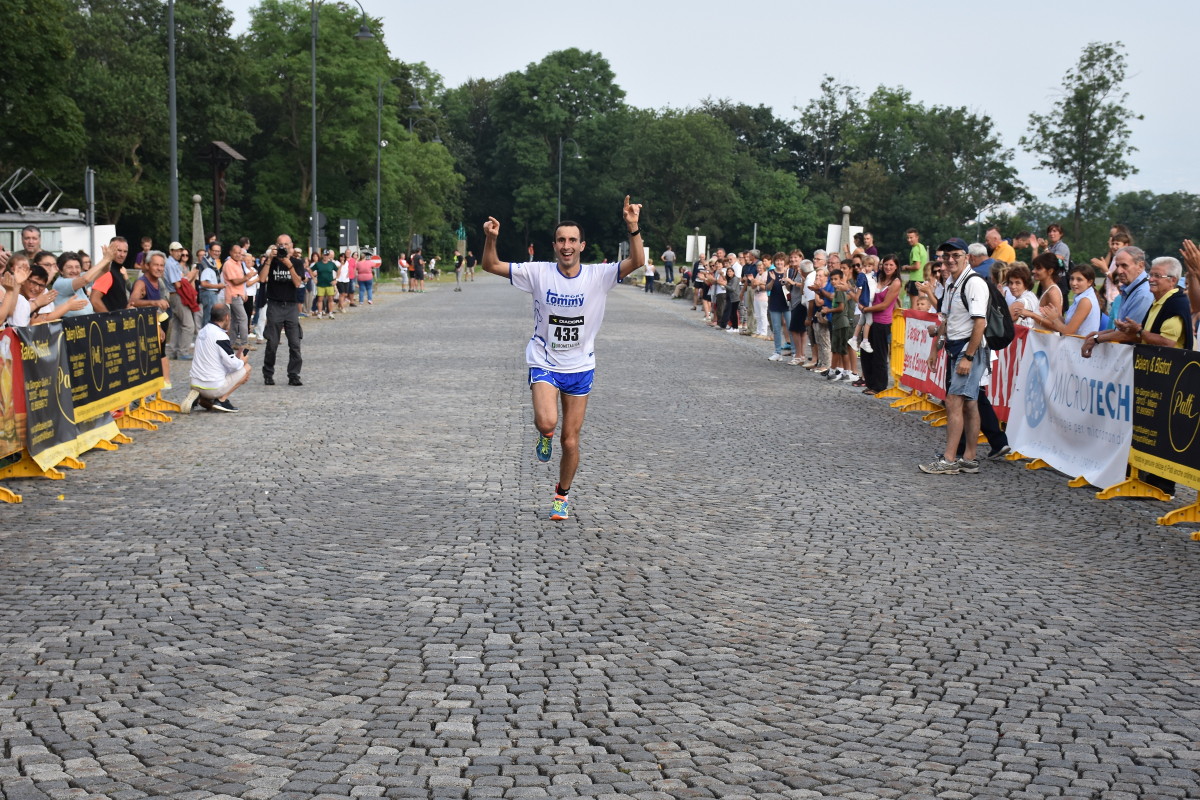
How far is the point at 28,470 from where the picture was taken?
412 inches

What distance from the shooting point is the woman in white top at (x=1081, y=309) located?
11859 millimetres

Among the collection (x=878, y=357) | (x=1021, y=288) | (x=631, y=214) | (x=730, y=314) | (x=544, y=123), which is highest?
(x=544, y=123)

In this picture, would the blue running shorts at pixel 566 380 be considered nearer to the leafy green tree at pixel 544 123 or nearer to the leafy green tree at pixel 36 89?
the leafy green tree at pixel 36 89

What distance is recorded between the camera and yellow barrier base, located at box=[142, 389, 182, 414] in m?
14.9

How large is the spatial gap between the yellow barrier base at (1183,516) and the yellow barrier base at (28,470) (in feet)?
26.9

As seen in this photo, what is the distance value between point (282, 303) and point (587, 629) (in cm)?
1233

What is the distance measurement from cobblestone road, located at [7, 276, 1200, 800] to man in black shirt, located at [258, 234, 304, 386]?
5406 millimetres

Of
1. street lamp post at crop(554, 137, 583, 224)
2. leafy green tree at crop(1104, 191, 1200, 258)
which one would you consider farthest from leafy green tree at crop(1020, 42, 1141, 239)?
street lamp post at crop(554, 137, 583, 224)

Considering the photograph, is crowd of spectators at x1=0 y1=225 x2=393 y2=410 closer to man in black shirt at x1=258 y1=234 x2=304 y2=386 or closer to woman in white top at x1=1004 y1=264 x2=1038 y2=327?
man in black shirt at x1=258 y1=234 x2=304 y2=386

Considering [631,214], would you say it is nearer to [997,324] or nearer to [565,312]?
[565,312]

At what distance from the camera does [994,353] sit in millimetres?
13797

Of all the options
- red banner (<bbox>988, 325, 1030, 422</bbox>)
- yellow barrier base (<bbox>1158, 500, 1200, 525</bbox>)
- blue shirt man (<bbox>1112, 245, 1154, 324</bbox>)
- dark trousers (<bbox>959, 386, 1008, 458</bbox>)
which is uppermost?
blue shirt man (<bbox>1112, 245, 1154, 324</bbox>)

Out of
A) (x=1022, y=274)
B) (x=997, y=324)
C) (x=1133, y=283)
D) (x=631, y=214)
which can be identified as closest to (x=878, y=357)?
(x=1022, y=274)

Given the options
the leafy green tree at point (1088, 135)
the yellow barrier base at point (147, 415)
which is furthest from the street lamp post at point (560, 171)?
the yellow barrier base at point (147, 415)
